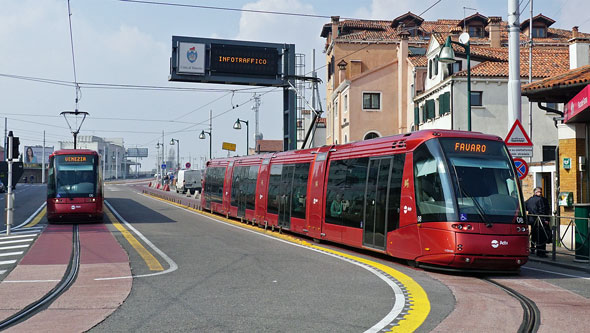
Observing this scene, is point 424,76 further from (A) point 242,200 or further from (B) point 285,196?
(B) point 285,196

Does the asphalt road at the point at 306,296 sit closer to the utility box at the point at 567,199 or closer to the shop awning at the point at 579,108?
the utility box at the point at 567,199

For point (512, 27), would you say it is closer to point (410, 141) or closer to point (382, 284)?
point (410, 141)

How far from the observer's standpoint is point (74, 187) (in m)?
25.3

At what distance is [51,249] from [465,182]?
10325mm

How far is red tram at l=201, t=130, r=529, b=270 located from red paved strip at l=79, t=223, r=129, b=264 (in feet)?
18.2

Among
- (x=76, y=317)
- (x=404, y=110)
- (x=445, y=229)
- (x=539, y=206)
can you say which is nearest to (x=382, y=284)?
(x=445, y=229)

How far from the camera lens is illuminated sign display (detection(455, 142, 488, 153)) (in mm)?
12555

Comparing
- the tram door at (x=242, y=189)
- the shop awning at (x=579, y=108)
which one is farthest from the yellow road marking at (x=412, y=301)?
the tram door at (x=242, y=189)

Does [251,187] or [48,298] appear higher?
[251,187]

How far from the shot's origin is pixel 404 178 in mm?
13328

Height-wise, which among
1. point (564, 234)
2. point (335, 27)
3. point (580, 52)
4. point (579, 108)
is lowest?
point (564, 234)

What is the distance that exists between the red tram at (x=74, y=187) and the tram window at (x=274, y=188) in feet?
23.5

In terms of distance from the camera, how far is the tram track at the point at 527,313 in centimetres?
725

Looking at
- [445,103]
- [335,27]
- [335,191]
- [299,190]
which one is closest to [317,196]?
[335,191]
